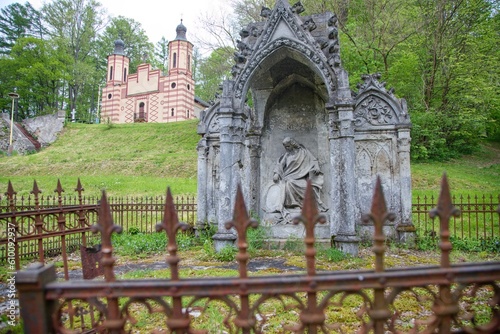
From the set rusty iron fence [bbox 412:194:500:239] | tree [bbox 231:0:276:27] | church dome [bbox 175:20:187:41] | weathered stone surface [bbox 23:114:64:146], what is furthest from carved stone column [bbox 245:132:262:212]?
church dome [bbox 175:20:187:41]

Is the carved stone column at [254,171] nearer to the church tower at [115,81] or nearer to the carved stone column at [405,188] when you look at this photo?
the carved stone column at [405,188]

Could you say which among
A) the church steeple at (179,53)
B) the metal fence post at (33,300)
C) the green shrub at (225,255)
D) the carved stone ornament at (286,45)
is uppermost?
the church steeple at (179,53)

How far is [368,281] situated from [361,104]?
23.6 feet

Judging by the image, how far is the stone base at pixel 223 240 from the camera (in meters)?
7.14

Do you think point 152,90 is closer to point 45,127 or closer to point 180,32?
point 180,32

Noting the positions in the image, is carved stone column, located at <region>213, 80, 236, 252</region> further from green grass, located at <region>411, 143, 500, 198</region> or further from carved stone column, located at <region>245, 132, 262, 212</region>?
green grass, located at <region>411, 143, 500, 198</region>

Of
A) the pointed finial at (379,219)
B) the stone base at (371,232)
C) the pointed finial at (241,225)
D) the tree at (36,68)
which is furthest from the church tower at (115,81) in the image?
the pointed finial at (379,219)

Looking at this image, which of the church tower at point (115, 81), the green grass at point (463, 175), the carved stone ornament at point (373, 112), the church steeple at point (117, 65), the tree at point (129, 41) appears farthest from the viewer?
the tree at point (129, 41)

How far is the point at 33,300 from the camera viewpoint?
6.05 ft

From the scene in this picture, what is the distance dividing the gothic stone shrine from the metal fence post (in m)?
5.22

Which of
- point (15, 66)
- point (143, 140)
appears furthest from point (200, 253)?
point (15, 66)

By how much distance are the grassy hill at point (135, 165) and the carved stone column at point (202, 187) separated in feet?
21.1

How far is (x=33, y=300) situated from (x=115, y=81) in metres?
51.7

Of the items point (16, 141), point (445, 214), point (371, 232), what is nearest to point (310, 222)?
point (445, 214)
